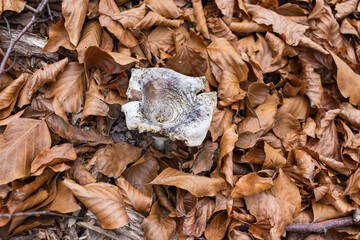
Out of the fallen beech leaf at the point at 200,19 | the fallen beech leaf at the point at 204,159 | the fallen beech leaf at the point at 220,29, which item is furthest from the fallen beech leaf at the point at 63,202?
the fallen beech leaf at the point at 220,29

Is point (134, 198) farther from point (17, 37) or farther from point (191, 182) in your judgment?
point (17, 37)

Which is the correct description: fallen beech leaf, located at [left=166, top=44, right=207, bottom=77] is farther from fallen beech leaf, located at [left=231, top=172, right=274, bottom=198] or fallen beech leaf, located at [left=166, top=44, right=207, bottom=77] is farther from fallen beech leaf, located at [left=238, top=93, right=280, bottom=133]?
fallen beech leaf, located at [left=231, top=172, right=274, bottom=198]

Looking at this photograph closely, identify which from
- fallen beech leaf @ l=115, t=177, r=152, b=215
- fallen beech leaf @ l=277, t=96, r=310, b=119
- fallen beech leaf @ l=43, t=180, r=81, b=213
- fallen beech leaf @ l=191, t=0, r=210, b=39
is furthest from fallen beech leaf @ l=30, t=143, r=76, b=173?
fallen beech leaf @ l=277, t=96, r=310, b=119

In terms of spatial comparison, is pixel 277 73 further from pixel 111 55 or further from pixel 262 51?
pixel 111 55

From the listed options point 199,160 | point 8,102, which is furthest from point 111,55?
point 199,160

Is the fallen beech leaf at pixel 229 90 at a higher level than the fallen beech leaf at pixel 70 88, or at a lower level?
lower

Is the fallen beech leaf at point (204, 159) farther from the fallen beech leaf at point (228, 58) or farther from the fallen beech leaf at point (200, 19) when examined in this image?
the fallen beech leaf at point (200, 19)

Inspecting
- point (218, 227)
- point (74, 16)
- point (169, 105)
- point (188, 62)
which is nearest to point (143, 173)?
point (169, 105)
